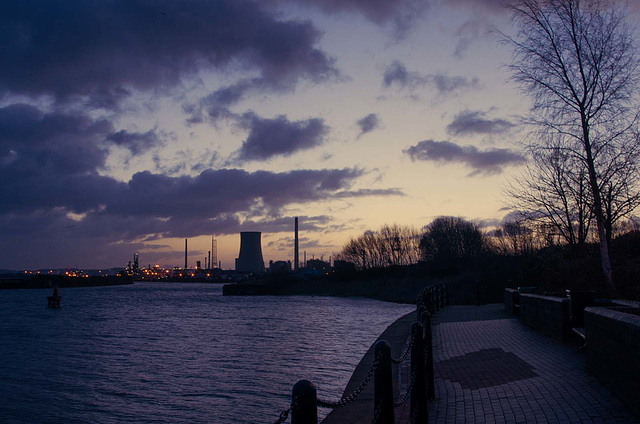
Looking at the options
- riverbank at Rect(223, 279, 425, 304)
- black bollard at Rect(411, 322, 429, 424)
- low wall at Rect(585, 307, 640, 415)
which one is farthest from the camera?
riverbank at Rect(223, 279, 425, 304)

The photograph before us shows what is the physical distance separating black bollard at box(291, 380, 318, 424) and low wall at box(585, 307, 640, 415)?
4900 mm

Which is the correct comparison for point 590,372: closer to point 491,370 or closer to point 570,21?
point 491,370

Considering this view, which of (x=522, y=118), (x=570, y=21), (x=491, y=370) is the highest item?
(x=570, y=21)

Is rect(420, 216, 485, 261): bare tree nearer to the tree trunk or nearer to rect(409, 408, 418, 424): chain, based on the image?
the tree trunk

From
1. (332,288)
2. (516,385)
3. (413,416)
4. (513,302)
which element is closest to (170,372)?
(513,302)

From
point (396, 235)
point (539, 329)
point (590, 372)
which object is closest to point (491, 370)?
point (590, 372)

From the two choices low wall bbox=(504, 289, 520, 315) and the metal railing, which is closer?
the metal railing

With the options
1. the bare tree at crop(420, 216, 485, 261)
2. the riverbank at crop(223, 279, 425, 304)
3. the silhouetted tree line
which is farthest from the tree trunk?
the bare tree at crop(420, 216, 485, 261)

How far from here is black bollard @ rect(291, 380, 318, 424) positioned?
3.15 meters

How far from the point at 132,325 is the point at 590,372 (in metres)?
37.2

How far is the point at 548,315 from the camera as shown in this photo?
1357 cm

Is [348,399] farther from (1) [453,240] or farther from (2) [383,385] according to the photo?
(1) [453,240]

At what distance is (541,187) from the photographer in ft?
67.2

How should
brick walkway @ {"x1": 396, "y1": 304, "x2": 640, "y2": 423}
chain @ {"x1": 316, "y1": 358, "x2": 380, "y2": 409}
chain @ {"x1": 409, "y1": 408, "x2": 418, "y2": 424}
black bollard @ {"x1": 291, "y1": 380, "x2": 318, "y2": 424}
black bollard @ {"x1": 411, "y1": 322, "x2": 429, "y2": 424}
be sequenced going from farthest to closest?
brick walkway @ {"x1": 396, "y1": 304, "x2": 640, "y2": 423}
black bollard @ {"x1": 411, "y1": 322, "x2": 429, "y2": 424}
chain @ {"x1": 409, "y1": 408, "x2": 418, "y2": 424}
chain @ {"x1": 316, "y1": 358, "x2": 380, "y2": 409}
black bollard @ {"x1": 291, "y1": 380, "x2": 318, "y2": 424}
